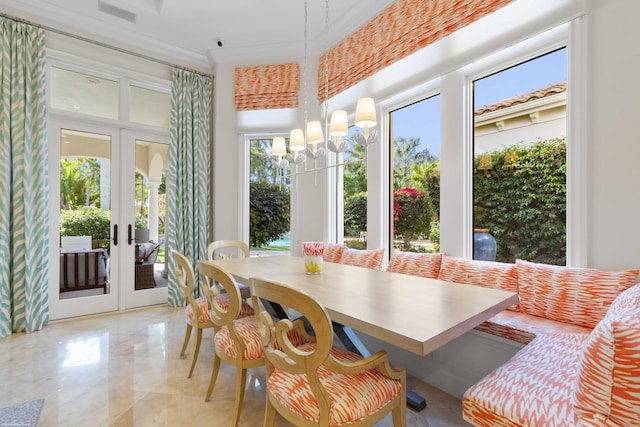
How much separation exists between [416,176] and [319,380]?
2537mm

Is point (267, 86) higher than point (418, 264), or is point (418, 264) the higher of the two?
point (267, 86)

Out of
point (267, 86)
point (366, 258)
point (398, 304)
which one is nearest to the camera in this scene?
point (398, 304)

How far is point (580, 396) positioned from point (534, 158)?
1.88 metres

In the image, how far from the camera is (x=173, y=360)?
2441 millimetres

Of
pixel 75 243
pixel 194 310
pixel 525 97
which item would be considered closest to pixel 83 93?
pixel 75 243

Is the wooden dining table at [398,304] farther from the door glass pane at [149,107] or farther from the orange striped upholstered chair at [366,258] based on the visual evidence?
the door glass pane at [149,107]

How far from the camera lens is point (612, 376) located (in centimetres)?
87

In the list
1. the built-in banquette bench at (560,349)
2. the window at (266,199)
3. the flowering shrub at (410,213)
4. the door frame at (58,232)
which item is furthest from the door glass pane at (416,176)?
the door frame at (58,232)

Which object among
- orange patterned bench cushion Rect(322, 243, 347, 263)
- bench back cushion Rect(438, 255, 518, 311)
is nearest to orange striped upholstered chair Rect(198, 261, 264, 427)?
bench back cushion Rect(438, 255, 518, 311)

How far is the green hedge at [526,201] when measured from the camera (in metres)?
2.21

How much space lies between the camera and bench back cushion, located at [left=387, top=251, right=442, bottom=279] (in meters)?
2.58

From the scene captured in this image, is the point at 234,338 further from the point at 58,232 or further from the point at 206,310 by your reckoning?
the point at 58,232

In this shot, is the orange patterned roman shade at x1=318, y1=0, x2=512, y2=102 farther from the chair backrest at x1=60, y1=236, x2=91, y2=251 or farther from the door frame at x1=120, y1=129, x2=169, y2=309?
the chair backrest at x1=60, y1=236, x2=91, y2=251

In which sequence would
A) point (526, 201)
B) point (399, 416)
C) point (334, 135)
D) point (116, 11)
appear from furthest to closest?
point (116, 11) < point (526, 201) < point (334, 135) < point (399, 416)
